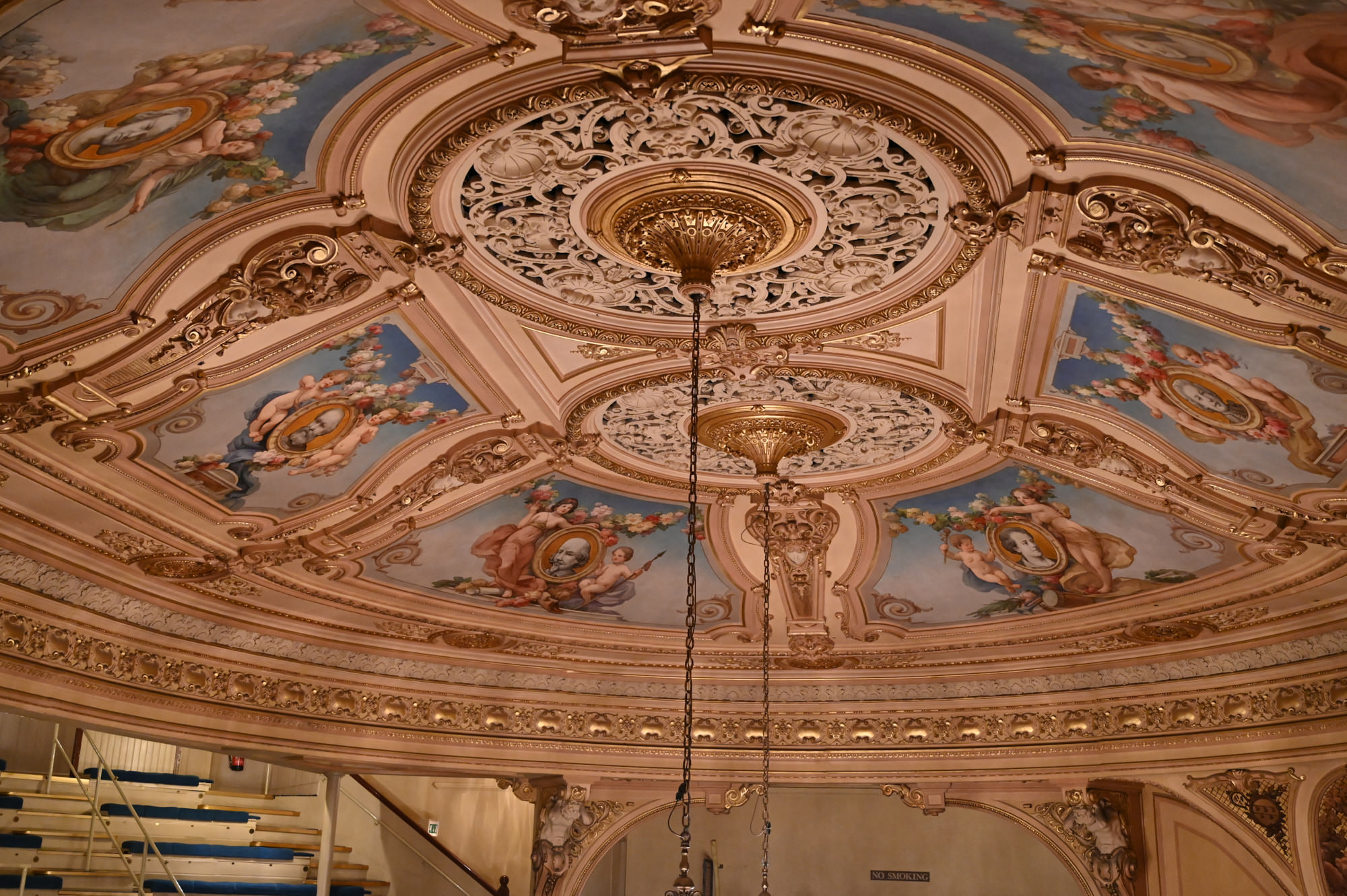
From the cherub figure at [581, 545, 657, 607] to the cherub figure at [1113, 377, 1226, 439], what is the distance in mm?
5749

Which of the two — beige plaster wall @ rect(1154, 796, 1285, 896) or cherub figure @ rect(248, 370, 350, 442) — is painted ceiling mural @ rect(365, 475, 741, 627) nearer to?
cherub figure @ rect(248, 370, 350, 442)

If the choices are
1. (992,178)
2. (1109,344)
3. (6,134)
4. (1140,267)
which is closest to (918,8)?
(992,178)

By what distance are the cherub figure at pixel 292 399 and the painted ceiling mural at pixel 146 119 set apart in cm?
179

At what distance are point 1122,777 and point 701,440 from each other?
21.3 ft

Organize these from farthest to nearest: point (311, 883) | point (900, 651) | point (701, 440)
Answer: point (311, 883) → point (900, 651) → point (701, 440)

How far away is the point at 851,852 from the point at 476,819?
243 inches

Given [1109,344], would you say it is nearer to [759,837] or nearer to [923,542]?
[923,542]

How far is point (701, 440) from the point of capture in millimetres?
10531

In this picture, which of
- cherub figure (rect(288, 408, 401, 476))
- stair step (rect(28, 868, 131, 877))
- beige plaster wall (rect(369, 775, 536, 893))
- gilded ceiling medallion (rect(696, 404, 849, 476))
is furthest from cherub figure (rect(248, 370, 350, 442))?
beige plaster wall (rect(369, 775, 536, 893))

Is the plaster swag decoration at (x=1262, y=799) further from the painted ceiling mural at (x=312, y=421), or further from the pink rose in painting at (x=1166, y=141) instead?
the painted ceiling mural at (x=312, y=421)

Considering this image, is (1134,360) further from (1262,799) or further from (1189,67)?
(1262,799)

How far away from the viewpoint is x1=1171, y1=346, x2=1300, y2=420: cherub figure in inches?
297

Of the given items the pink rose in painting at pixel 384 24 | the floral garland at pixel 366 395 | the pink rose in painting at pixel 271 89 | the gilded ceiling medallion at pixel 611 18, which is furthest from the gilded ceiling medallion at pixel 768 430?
the pink rose in painting at pixel 384 24

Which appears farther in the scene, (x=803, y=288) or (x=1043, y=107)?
(x=803, y=288)
